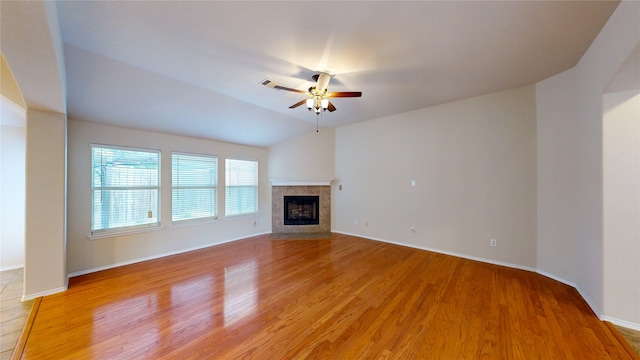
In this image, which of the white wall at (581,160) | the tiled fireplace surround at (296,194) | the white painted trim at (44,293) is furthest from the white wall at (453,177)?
the white painted trim at (44,293)

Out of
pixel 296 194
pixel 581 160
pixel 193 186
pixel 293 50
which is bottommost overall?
pixel 296 194

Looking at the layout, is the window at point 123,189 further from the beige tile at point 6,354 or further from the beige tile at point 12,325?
the beige tile at point 6,354

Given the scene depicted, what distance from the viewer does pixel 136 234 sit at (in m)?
3.63

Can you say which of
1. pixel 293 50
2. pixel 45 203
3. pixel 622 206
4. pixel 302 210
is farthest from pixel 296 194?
pixel 622 206

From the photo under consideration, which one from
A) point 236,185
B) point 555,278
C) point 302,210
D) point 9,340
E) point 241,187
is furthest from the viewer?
point 302,210

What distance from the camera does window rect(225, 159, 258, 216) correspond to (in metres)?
4.95

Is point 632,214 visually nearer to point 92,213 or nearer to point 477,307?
point 477,307

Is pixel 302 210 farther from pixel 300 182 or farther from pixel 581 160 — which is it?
pixel 581 160

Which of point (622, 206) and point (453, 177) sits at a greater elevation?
point (453, 177)

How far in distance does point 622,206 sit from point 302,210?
501 centimetres

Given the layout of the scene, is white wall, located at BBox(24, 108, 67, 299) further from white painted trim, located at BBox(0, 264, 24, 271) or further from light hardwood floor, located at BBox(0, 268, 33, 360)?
white painted trim, located at BBox(0, 264, 24, 271)

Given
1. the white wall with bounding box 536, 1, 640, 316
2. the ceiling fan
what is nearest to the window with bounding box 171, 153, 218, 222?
the ceiling fan

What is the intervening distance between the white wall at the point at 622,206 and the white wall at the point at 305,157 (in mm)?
4386

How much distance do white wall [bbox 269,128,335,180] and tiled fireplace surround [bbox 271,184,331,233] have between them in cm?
28
